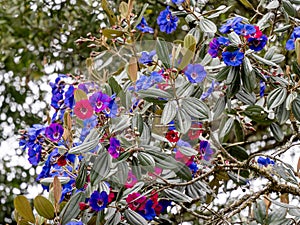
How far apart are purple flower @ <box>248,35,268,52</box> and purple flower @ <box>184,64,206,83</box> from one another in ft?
0.38

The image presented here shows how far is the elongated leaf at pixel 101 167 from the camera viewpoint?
3.27 ft

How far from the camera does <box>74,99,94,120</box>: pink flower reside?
1.00m

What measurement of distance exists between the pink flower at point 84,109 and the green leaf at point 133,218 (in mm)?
199

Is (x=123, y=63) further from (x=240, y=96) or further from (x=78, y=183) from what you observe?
(x=78, y=183)

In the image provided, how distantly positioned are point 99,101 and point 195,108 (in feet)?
0.58

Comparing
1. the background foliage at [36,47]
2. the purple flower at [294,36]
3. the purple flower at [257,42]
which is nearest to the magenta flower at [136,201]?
the purple flower at [257,42]

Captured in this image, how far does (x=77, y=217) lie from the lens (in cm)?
112

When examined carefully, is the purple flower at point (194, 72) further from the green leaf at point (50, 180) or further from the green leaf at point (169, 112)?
the green leaf at point (50, 180)

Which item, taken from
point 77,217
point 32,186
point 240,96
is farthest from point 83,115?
point 32,186

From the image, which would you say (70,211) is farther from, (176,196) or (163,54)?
(163,54)

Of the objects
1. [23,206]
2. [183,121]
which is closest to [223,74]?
[183,121]

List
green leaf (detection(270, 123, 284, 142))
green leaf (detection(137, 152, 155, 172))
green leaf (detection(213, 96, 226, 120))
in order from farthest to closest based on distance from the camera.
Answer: green leaf (detection(270, 123, 284, 142))
green leaf (detection(213, 96, 226, 120))
green leaf (detection(137, 152, 155, 172))

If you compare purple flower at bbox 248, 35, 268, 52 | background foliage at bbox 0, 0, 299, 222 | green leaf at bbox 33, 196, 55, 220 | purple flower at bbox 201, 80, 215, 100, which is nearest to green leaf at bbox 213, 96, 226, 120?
purple flower at bbox 201, 80, 215, 100

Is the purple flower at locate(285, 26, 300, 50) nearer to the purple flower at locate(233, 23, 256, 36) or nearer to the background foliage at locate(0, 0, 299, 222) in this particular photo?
the purple flower at locate(233, 23, 256, 36)
